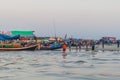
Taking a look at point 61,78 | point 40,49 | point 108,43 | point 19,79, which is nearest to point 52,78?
point 61,78

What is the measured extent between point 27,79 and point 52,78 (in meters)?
1.65

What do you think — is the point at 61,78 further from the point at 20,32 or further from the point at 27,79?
the point at 20,32

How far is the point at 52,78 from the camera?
22.8m

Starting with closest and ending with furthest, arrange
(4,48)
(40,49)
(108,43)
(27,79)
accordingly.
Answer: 1. (27,79)
2. (4,48)
3. (40,49)
4. (108,43)

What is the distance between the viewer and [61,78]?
888 inches

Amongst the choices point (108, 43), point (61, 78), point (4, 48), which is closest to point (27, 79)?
point (61, 78)

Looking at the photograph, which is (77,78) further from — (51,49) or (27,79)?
(51,49)

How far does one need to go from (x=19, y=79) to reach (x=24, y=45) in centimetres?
5165

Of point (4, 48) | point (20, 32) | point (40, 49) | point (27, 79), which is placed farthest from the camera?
point (20, 32)

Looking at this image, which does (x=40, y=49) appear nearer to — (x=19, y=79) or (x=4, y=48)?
(x=4, y=48)

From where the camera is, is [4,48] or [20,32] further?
[20,32]

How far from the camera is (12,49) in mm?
70250

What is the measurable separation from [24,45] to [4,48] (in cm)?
497

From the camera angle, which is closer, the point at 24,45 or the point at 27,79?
the point at 27,79
